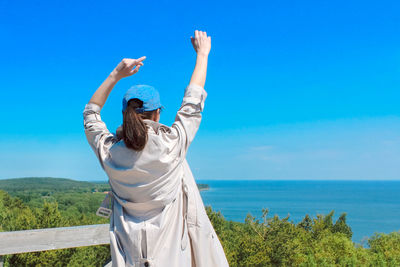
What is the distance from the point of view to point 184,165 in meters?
1.23

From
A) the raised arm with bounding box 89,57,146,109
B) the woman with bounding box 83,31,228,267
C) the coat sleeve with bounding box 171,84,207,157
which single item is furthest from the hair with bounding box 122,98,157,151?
the raised arm with bounding box 89,57,146,109

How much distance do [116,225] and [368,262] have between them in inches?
135

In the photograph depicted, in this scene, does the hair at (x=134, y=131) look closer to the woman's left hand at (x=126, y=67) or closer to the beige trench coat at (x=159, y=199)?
the beige trench coat at (x=159, y=199)

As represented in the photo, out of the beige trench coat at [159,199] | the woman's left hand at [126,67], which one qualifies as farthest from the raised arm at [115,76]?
the beige trench coat at [159,199]

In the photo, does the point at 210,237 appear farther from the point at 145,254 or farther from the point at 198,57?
the point at 198,57

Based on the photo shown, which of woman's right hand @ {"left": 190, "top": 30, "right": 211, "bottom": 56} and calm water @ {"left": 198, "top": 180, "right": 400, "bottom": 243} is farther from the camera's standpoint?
calm water @ {"left": 198, "top": 180, "right": 400, "bottom": 243}

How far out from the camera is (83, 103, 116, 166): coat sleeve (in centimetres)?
112

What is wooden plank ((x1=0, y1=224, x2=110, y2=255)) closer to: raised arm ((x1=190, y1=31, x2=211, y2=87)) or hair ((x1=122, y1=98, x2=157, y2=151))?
hair ((x1=122, y1=98, x2=157, y2=151))

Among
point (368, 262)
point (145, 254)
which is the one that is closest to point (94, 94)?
point (145, 254)

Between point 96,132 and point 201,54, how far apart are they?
0.43m

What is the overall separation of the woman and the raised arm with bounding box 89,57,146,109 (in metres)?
0.09

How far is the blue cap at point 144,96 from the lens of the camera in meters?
1.09

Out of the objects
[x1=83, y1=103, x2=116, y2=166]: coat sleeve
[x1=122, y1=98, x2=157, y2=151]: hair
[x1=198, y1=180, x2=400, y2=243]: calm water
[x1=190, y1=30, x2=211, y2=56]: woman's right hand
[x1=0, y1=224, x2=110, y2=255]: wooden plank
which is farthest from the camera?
[x1=198, y1=180, x2=400, y2=243]: calm water

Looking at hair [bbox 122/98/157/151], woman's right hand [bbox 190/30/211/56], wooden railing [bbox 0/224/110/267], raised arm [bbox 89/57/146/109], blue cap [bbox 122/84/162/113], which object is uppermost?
woman's right hand [bbox 190/30/211/56]
